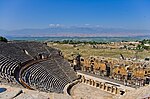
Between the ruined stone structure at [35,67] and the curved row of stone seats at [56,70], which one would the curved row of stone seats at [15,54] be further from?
the curved row of stone seats at [56,70]

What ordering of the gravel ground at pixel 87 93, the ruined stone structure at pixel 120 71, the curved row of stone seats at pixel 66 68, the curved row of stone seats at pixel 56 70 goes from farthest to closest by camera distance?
the curved row of stone seats at pixel 66 68
the ruined stone structure at pixel 120 71
the curved row of stone seats at pixel 56 70
the gravel ground at pixel 87 93

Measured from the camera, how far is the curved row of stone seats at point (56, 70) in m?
30.1

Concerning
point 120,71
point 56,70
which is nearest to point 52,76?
point 56,70

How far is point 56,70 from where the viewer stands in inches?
1257

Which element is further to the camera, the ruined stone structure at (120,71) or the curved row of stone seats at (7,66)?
the ruined stone structure at (120,71)

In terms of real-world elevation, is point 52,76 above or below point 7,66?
below

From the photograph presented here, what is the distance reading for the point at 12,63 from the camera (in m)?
25.5

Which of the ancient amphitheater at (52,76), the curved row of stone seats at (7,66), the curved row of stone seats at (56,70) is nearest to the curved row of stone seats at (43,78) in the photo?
the ancient amphitheater at (52,76)

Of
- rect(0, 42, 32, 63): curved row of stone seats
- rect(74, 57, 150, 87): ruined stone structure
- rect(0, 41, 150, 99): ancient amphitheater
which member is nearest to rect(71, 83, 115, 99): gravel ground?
rect(0, 41, 150, 99): ancient amphitheater

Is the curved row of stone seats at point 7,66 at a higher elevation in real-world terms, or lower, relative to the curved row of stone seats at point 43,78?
higher

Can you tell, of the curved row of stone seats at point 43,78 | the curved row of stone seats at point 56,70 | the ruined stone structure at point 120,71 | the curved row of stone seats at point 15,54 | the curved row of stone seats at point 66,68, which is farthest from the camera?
the curved row of stone seats at point 66,68

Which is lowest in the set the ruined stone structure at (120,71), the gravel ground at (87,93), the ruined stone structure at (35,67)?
the gravel ground at (87,93)

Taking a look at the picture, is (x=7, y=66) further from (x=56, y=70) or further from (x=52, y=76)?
(x=56, y=70)

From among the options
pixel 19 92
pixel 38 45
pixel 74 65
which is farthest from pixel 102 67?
pixel 19 92
